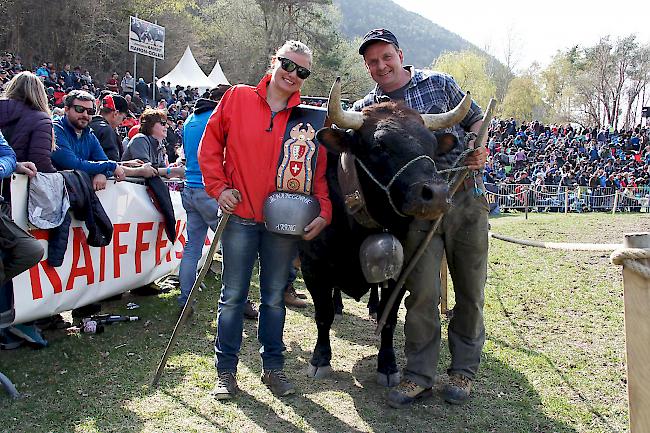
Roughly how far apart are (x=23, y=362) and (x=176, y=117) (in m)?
20.0

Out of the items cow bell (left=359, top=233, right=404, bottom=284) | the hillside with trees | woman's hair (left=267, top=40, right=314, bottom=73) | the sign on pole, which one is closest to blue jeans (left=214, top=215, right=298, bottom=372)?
cow bell (left=359, top=233, right=404, bottom=284)

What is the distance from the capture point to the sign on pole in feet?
81.9

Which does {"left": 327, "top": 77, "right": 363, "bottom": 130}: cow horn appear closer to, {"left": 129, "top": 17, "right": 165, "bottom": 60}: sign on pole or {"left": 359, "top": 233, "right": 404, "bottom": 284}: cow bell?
{"left": 359, "top": 233, "right": 404, "bottom": 284}: cow bell

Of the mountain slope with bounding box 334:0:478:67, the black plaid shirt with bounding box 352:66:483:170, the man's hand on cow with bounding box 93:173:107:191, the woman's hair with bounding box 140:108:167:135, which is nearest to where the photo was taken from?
the black plaid shirt with bounding box 352:66:483:170

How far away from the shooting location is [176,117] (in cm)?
2325

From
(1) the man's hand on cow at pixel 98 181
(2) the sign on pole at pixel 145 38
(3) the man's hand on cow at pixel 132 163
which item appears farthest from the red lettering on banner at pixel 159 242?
(2) the sign on pole at pixel 145 38

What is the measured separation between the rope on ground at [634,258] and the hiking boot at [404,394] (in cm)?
208

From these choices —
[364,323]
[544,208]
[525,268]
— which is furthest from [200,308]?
[544,208]

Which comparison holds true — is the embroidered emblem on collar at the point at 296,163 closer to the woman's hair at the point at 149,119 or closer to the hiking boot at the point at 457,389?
the hiking boot at the point at 457,389

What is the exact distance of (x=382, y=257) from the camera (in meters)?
3.59

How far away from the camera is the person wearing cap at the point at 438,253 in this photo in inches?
155

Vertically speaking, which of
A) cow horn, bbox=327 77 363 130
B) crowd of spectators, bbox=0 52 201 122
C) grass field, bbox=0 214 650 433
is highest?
crowd of spectators, bbox=0 52 201 122

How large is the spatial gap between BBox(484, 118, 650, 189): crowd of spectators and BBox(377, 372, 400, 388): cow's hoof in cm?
1994

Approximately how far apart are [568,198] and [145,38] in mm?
19830
